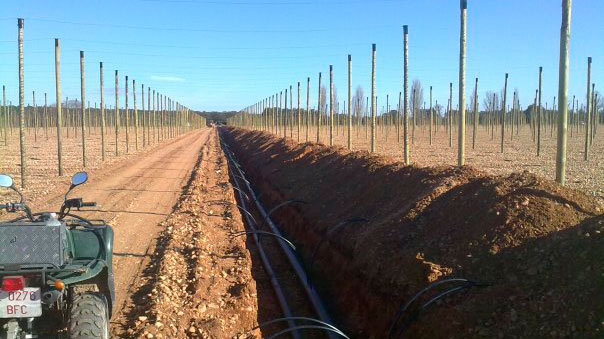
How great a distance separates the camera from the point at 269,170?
1959 centimetres

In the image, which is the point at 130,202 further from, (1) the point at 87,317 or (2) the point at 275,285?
(1) the point at 87,317

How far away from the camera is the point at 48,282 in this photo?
415 centimetres

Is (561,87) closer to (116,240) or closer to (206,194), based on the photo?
(116,240)

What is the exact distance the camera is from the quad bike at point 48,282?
400cm

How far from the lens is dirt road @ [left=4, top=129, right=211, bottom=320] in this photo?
27.6 ft

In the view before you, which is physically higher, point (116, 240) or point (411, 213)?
point (411, 213)

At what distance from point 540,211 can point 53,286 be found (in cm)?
506

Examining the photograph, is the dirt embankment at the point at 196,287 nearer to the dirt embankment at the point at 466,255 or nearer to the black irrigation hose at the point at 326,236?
the black irrigation hose at the point at 326,236

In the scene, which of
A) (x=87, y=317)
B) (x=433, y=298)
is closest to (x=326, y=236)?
(x=433, y=298)

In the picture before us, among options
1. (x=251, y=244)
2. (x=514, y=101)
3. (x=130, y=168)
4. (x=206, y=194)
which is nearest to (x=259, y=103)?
(x=514, y=101)

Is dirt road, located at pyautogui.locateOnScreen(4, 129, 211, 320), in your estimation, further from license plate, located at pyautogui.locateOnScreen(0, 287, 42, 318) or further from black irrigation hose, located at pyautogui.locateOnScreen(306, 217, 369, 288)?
black irrigation hose, located at pyautogui.locateOnScreen(306, 217, 369, 288)

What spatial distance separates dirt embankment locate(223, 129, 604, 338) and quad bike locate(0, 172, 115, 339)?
308 centimetres

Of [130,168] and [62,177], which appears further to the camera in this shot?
[130,168]

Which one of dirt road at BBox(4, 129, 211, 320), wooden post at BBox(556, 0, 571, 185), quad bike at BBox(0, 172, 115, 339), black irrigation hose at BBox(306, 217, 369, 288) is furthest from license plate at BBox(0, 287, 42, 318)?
wooden post at BBox(556, 0, 571, 185)
